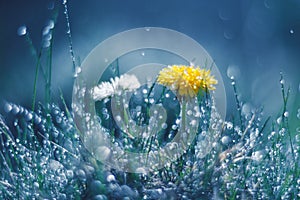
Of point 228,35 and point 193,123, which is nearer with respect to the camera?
point 193,123

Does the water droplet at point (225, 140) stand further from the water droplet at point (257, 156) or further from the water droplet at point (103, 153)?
the water droplet at point (103, 153)

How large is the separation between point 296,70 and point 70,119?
5.08 ft

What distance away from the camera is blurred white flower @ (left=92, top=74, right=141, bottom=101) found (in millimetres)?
866

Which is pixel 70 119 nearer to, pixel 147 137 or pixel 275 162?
pixel 147 137

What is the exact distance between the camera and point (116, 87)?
88 centimetres

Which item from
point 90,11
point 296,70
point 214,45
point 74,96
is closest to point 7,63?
point 90,11

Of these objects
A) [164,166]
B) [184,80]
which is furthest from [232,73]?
[164,166]

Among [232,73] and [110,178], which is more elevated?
[232,73]

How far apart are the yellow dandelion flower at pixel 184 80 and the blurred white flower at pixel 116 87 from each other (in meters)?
0.05

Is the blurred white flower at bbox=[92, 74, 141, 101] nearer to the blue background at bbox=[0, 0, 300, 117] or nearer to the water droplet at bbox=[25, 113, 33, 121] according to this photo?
the water droplet at bbox=[25, 113, 33, 121]

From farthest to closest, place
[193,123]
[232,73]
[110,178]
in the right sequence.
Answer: [232,73], [193,123], [110,178]

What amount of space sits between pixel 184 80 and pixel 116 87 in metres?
0.12

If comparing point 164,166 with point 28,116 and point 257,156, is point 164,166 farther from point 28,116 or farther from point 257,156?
point 28,116

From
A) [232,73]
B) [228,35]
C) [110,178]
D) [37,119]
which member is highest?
[228,35]
